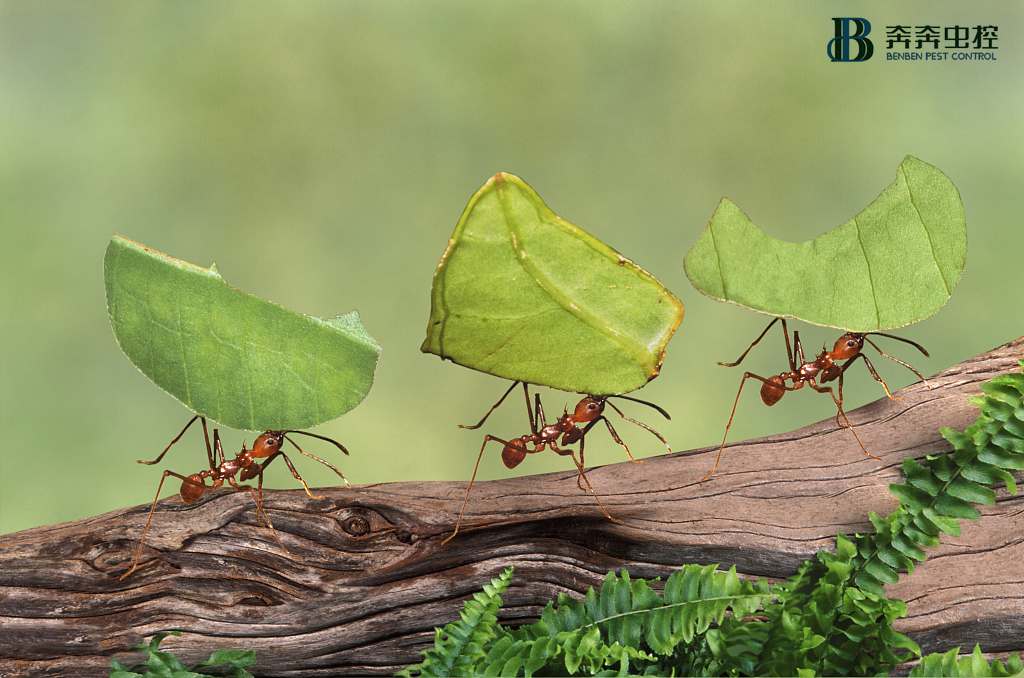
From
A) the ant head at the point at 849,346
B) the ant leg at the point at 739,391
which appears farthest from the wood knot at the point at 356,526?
the ant head at the point at 849,346

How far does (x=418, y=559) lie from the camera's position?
7.43 feet

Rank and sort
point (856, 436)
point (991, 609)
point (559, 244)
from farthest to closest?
point (856, 436)
point (991, 609)
point (559, 244)

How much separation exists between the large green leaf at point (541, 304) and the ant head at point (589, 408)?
10 centimetres

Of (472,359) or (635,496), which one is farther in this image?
(635,496)

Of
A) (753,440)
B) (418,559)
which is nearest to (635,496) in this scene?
(753,440)

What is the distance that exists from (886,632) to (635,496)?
2.56 feet

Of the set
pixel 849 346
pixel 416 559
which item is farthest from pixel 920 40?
pixel 416 559

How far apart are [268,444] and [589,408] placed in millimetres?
955

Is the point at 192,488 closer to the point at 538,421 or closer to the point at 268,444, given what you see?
the point at 268,444

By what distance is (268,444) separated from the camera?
2.19 m

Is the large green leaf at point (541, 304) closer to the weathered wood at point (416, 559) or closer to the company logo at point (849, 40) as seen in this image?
the weathered wood at point (416, 559)

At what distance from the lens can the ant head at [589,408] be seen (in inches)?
84.9

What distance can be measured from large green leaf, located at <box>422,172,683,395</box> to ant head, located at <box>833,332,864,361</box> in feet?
2.10

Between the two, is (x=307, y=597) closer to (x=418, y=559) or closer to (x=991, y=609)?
(x=418, y=559)
